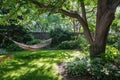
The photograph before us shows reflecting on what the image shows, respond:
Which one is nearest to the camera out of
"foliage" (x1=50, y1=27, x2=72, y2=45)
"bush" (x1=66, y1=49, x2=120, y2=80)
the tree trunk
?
"bush" (x1=66, y1=49, x2=120, y2=80)

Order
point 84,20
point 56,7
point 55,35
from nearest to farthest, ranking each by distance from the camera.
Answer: point 56,7
point 84,20
point 55,35

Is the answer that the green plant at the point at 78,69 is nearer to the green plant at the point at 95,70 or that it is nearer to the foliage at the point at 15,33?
the green plant at the point at 95,70

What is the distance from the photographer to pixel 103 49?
6.62m

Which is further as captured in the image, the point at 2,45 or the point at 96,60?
the point at 2,45

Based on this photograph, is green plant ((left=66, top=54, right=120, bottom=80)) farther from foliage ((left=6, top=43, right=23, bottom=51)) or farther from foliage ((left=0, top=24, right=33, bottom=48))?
foliage ((left=0, top=24, right=33, bottom=48))

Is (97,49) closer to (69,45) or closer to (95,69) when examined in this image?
(95,69)

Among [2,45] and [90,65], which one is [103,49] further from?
[2,45]

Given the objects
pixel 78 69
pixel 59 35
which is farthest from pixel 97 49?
pixel 59 35

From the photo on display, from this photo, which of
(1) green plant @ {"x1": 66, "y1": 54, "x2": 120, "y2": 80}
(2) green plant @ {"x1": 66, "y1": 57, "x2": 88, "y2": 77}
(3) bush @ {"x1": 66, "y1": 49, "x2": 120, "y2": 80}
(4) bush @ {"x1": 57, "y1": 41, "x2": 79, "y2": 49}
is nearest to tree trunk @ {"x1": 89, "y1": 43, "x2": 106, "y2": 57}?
(3) bush @ {"x1": 66, "y1": 49, "x2": 120, "y2": 80}

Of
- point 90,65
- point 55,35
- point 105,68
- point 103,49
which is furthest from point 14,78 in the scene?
point 55,35

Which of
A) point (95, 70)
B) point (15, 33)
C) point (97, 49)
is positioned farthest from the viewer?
point (15, 33)

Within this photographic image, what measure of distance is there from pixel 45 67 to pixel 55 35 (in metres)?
7.03

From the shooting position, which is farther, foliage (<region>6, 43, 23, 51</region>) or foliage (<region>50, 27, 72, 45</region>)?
foliage (<region>50, 27, 72, 45</region>)

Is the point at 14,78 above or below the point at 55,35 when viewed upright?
below
